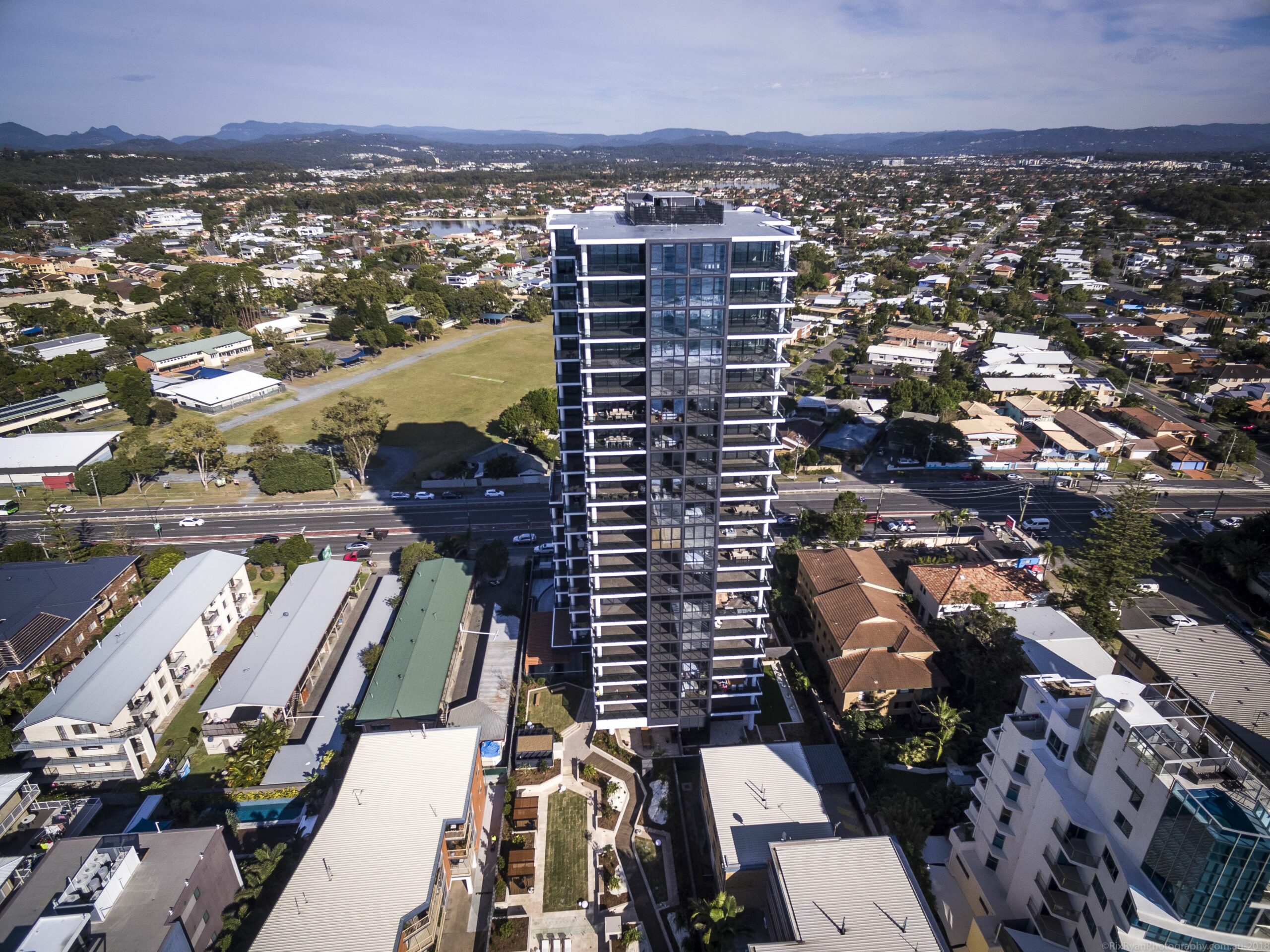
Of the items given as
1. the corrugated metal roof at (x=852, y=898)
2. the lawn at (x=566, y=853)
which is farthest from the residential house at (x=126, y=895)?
the corrugated metal roof at (x=852, y=898)

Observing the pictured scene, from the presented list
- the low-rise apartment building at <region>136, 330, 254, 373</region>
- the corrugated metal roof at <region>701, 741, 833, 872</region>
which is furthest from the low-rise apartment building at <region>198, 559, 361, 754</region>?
the low-rise apartment building at <region>136, 330, 254, 373</region>

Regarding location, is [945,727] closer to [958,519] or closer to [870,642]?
[870,642]

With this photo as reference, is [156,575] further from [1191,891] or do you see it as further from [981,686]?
[1191,891]

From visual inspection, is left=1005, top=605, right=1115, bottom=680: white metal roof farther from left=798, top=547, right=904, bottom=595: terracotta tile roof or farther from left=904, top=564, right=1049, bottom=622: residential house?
left=798, top=547, right=904, bottom=595: terracotta tile roof

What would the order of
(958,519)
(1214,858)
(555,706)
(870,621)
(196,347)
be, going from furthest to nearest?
(196,347), (958,519), (870,621), (555,706), (1214,858)

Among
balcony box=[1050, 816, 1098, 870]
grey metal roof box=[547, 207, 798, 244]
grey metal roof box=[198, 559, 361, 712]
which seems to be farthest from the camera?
grey metal roof box=[198, 559, 361, 712]

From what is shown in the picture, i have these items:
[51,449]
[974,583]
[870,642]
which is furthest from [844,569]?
[51,449]

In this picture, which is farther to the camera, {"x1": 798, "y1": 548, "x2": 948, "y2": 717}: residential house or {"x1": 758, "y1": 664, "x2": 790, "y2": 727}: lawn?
{"x1": 758, "y1": 664, "x2": 790, "y2": 727}: lawn
